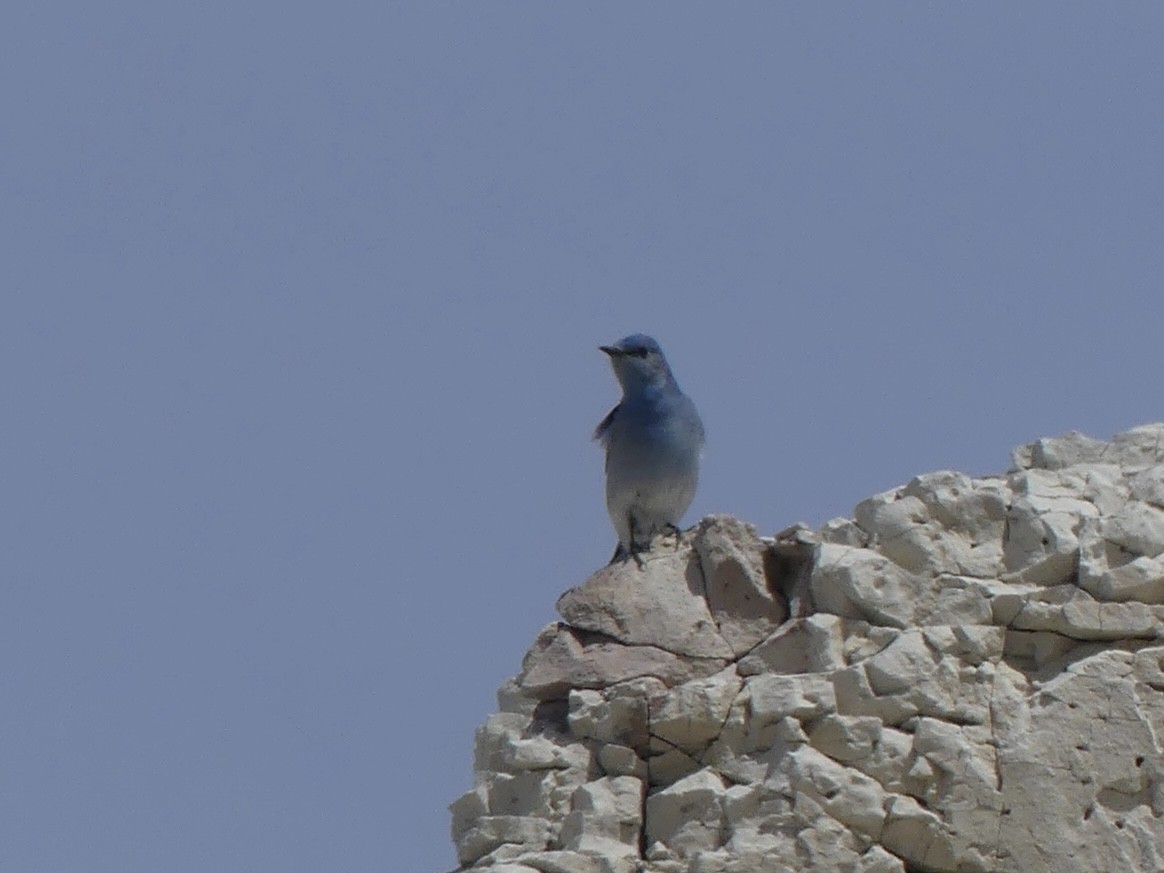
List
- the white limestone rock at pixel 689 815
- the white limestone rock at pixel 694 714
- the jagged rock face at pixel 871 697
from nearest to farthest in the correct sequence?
1. the jagged rock face at pixel 871 697
2. the white limestone rock at pixel 689 815
3. the white limestone rock at pixel 694 714

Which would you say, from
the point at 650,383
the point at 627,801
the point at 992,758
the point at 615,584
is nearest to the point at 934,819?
the point at 992,758

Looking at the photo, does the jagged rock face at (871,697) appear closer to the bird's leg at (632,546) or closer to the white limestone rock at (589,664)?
the white limestone rock at (589,664)

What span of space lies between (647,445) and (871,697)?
4102 millimetres

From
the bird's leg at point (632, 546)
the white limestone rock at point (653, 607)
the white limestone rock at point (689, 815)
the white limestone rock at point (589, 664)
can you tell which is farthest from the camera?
the bird's leg at point (632, 546)

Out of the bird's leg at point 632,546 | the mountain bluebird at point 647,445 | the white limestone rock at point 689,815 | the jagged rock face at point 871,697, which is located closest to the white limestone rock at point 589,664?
the jagged rock face at point 871,697

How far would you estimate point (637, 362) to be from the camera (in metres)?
17.2

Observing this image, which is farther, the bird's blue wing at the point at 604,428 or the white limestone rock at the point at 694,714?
the bird's blue wing at the point at 604,428

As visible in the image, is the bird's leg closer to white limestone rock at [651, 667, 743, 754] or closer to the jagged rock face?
the jagged rock face

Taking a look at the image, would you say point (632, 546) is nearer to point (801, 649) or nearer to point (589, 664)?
point (589, 664)

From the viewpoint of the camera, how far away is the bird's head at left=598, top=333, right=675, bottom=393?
17156 mm

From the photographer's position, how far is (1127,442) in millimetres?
14289

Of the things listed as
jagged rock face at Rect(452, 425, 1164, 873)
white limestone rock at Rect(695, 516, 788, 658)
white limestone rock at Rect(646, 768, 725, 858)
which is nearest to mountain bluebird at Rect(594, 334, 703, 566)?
white limestone rock at Rect(695, 516, 788, 658)

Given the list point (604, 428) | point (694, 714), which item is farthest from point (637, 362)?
point (694, 714)

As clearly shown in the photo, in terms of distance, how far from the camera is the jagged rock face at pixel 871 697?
1272 centimetres
